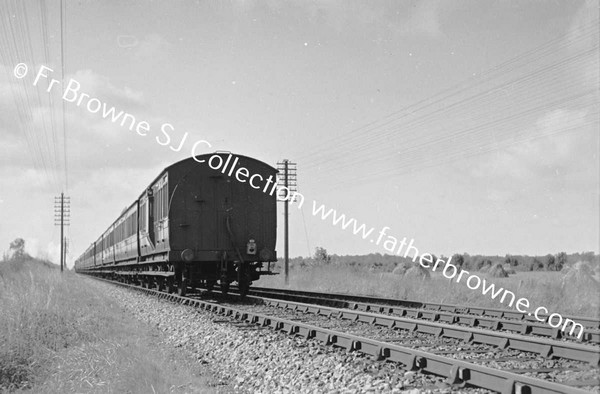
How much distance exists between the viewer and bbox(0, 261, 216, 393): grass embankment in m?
6.76

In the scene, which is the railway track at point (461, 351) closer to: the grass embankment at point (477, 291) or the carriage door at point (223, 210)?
the carriage door at point (223, 210)

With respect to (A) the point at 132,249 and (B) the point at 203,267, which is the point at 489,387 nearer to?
(B) the point at 203,267

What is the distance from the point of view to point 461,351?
24.1 feet

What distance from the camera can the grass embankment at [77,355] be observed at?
22.2 feet

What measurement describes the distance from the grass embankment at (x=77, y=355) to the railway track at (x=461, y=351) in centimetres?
204

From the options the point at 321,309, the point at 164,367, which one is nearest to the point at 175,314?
the point at 321,309

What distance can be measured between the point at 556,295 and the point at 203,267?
1010cm

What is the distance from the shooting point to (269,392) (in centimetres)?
623

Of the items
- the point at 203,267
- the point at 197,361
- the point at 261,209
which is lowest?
the point at 197,361

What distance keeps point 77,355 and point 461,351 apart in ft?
17.3

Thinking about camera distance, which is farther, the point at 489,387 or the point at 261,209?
the point at 261,209

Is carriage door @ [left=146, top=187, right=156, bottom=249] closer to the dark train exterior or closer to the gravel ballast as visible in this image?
the dark train exterior

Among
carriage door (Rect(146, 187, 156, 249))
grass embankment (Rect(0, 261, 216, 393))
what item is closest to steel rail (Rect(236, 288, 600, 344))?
grass embankment (Rect(0, 261, 216, 393))

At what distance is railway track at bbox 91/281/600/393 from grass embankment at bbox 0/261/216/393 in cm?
204
